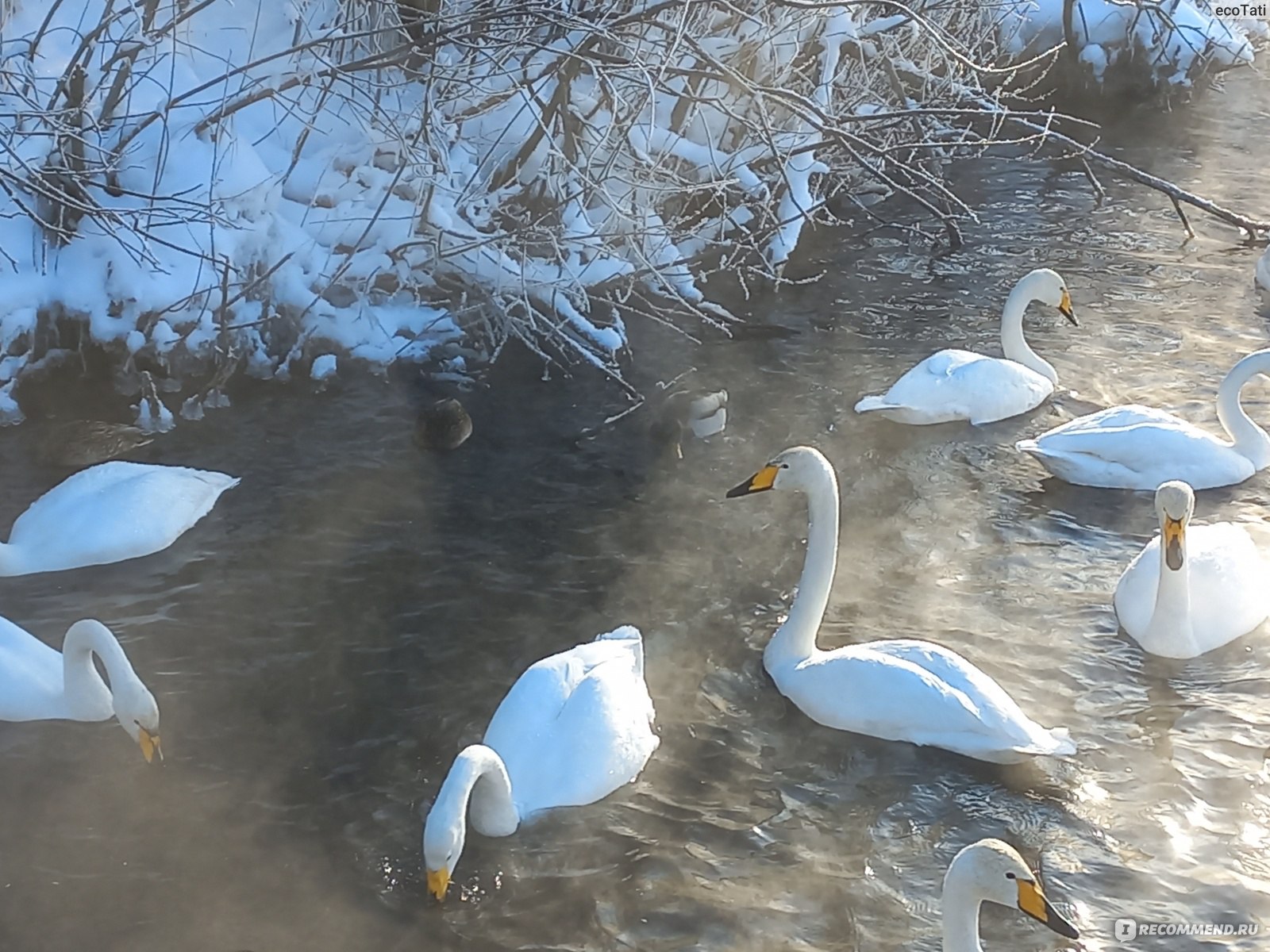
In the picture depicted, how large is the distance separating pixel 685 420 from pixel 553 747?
338 cm

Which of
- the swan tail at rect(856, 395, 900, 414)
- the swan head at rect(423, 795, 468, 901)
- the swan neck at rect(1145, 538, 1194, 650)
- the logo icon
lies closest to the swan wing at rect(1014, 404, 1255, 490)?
the swan tail at rect(856, 395, 900, 414)

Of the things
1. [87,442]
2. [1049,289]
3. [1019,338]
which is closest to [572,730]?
[87,442]

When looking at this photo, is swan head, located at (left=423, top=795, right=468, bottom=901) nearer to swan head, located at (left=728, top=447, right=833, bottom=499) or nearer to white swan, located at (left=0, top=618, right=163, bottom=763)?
white swan, located at (left=0, top=618, right=163, bottom=763)

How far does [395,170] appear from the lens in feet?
31.9

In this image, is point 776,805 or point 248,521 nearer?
point 776,805

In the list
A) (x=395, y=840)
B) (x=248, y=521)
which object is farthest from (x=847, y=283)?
(x=395, y=840)

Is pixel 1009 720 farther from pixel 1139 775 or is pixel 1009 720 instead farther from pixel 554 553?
pixel 554 553

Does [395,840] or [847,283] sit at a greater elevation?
[847,283]

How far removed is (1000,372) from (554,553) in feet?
10.9

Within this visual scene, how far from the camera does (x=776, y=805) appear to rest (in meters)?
5.17

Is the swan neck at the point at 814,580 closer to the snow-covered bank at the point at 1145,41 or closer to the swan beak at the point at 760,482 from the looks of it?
the swan beak at the point at 760,482

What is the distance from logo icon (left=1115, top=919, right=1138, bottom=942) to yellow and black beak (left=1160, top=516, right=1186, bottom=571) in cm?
199

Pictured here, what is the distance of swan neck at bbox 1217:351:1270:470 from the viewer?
25.8 ft

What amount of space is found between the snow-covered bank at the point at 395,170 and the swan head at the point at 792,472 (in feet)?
8.61
